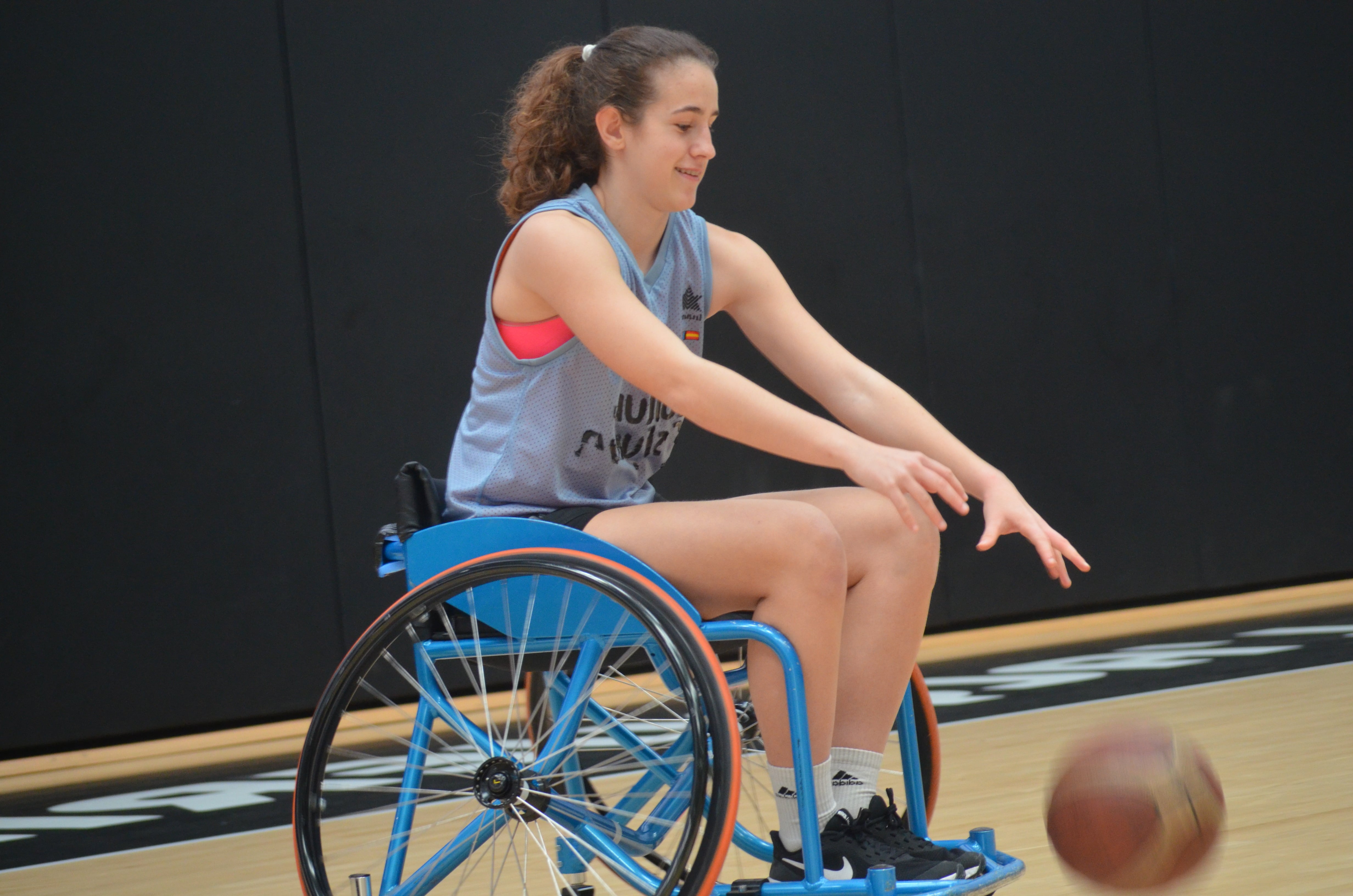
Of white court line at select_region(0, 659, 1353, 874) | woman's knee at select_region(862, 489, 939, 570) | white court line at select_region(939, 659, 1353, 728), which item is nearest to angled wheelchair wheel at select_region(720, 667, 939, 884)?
woman's knee at select_region(862, 489, 939, 570)

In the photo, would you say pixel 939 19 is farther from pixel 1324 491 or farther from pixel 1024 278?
pixel 1324 491

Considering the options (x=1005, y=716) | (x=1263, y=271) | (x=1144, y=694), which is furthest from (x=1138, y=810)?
(x=1263, y=271)

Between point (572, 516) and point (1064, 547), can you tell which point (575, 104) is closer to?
point (572, 516)

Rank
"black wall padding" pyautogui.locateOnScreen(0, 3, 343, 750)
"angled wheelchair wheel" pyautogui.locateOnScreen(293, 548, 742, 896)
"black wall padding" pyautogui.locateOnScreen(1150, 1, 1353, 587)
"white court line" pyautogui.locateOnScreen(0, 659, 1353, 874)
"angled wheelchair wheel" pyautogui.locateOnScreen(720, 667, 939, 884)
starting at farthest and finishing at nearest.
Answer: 1. "black wall padding" pyautogui.locateOnScreen(1150, 1, 1353, 587)
2. "black wall padding" pyautogui.locateOnScreen(0, 3, 343, 750)
3. "white court line" pyautogui.locateOnScreen(0, 659, 1353, 874)
4. "angled wheelchair wheel" pyautogui.locateOnScreen(720, 667, 939, 884)
5. "angled wheelchair wheel" pyautogui.locateOnScreen(293, 548, 742, 896)

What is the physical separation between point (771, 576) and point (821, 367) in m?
0.40

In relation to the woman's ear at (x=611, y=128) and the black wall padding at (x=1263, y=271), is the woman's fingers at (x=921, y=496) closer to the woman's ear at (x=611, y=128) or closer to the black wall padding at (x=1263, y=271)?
the woman's ear at (x=611, y=128)

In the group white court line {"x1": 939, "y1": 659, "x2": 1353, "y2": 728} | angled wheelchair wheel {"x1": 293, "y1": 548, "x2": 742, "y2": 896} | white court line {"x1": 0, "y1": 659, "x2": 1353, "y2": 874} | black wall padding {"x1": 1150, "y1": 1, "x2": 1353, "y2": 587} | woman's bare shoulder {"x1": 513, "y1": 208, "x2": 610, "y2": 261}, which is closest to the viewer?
angled wheelchair wheel {"x1": 293, "y1": 548, "x2": 742, "y2": 896}

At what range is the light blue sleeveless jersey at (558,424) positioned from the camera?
141 centimetres

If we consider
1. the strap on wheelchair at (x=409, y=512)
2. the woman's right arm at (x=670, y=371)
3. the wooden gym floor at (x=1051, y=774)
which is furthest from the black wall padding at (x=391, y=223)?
the woman's right arm at (x=670, y=371)

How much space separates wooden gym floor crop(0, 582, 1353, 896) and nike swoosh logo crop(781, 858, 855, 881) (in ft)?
1.01

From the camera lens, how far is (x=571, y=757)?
57.5 inches

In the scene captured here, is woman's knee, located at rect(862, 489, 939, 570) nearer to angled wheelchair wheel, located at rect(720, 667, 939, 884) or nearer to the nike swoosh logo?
angled wheelchair wheel, located at rect(720, 667, 939, 884)

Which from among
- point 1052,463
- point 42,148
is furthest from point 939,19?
point 42,148

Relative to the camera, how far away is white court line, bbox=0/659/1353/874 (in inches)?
86.4
